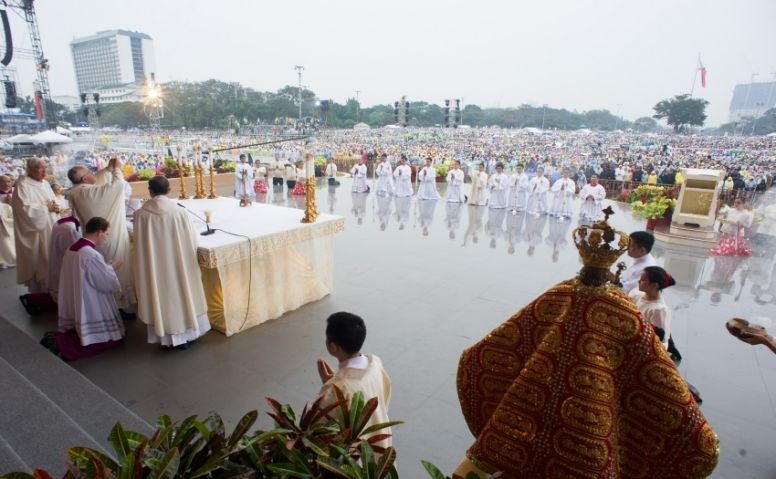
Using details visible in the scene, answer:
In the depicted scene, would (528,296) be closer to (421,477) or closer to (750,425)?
(750,425)

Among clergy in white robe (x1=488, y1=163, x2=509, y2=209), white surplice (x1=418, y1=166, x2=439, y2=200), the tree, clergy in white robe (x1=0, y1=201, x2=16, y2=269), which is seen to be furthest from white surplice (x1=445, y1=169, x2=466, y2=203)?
the tree

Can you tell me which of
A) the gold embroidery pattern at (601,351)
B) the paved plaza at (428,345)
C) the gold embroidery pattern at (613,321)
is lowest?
the paved plaza at (428,345)

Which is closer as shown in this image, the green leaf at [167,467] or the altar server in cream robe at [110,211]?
the green leaf at [167,467]

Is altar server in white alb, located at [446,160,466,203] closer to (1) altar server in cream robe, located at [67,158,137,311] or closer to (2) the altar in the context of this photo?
(2) the altar

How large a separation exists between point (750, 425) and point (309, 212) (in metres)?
5.02

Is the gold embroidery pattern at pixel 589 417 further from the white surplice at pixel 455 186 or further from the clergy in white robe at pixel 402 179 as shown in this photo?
the clergy in white robe at pixel 402 179

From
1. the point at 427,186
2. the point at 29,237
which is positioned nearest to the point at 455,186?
the point at 427,186

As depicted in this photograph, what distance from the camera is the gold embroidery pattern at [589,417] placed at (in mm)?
1252

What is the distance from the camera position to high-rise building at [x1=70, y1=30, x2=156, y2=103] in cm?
2488

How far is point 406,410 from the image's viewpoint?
12.3 ft

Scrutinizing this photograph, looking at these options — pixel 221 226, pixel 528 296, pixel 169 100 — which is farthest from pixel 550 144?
pixel 221 226

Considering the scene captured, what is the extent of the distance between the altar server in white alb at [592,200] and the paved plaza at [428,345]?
131 inches

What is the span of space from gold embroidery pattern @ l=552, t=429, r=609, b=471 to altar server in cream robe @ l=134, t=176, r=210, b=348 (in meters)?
4.15

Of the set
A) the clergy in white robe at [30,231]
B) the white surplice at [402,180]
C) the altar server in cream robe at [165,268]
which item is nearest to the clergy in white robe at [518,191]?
the white surplice at [402,180]
